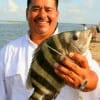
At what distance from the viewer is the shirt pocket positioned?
466 centimetres

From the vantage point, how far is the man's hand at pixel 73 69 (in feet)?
11.9

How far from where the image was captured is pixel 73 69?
12.1ft

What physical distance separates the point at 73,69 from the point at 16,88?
46.9 inches

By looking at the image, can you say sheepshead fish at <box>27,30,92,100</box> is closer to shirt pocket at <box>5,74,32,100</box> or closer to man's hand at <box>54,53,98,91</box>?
man's hand at <box>54,53,98,91</box>

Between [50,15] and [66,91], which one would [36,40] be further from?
[66,91]

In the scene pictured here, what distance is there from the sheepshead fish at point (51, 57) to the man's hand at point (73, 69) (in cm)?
5

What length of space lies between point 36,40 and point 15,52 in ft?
0.91

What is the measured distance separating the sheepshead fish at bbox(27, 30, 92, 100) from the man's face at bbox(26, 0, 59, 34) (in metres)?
0.88

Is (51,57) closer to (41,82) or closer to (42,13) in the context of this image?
(41,82)

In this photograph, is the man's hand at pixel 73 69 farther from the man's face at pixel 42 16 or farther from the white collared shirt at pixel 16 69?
the man's face at pixel 42 16

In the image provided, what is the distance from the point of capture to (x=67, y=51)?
3.59 meters

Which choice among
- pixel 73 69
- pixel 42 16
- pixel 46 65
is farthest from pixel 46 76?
pixel 42 16

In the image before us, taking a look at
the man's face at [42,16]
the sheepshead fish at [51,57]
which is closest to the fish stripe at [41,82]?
the sheepshead fish at [51,57]

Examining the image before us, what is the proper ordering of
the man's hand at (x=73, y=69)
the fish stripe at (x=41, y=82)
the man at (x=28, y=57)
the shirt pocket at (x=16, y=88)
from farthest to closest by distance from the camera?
1. the shirt pocket at (x=16, y=88)
2. the man at (x=28, y=57)
3. the fish stripe at (x=41, y=82)
4. the man's hand at (x=73, y=69)
